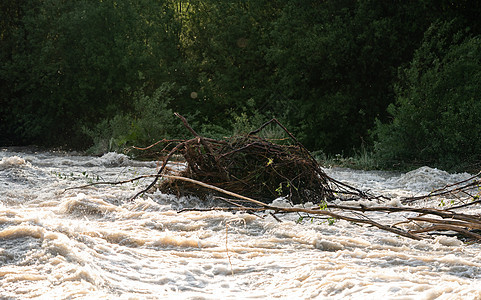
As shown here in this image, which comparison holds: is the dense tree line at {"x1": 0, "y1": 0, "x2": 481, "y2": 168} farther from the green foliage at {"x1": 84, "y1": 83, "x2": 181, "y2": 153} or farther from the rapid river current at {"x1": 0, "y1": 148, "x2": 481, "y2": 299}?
the rapid river current at {"x1": 0, "y1": 148, "x2": 481, "y2": 299}

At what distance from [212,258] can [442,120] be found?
5.74 m

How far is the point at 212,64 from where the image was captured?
1142 cm

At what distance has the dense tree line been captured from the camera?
9953 mm

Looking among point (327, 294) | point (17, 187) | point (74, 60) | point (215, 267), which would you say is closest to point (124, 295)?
point (215, 267)

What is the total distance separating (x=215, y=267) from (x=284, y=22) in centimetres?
874

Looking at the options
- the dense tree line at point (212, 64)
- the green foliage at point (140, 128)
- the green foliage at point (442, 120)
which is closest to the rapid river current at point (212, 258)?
the green foliage at point (442, 120)

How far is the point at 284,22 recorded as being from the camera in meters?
10.5

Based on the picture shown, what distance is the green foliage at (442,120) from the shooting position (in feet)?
23.4

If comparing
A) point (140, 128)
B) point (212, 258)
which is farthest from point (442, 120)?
point (212, 258)

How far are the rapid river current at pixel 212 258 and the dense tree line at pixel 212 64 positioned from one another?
6062 millimetres

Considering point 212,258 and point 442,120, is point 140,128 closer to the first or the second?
point 442,120

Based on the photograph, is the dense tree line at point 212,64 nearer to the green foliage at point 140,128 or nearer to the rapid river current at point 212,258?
the green foliage at point 140,128

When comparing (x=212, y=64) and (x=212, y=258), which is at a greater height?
(x=212, y=64)

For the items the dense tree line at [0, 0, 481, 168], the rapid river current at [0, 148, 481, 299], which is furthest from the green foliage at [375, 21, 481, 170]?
the rapid river current at [0, 148, 481, 299]
